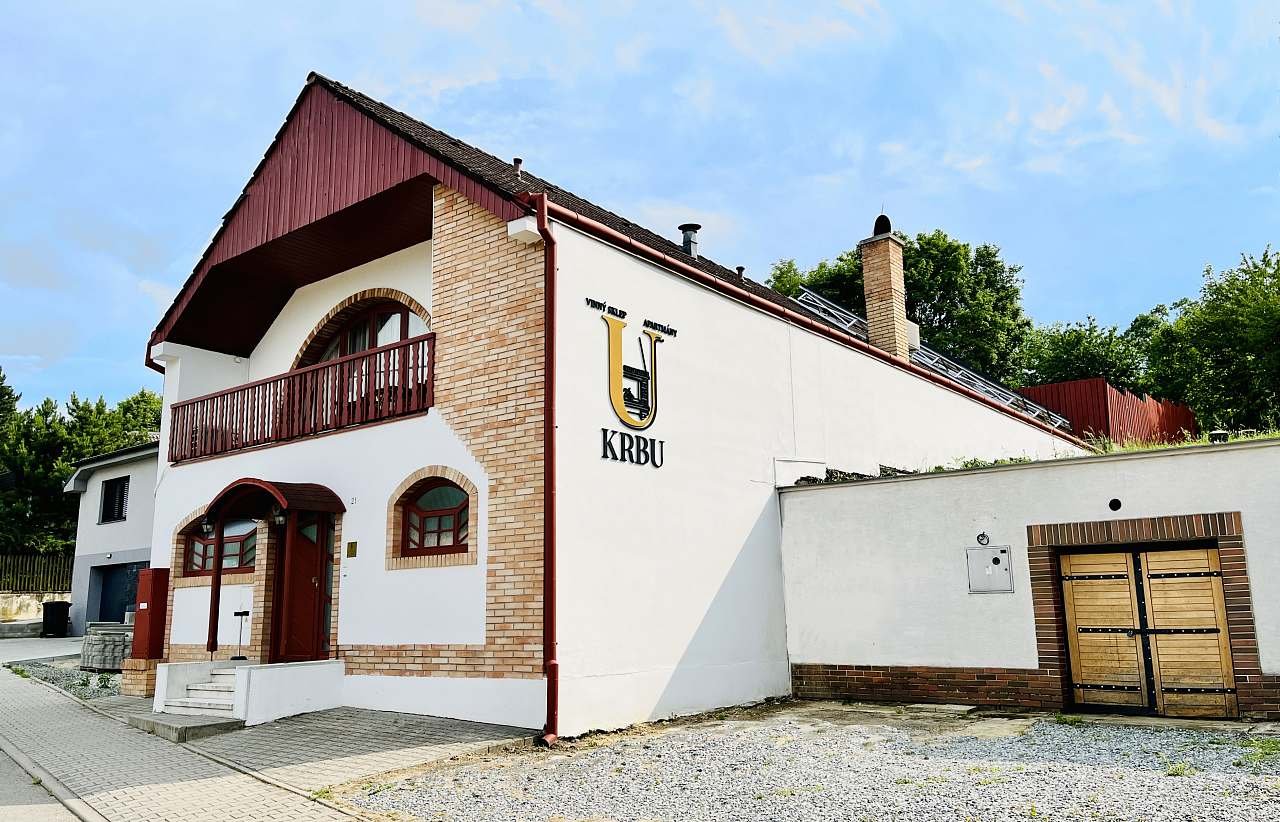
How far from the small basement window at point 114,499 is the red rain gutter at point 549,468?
822 inches

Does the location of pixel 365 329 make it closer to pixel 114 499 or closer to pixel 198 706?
pixel 198 706

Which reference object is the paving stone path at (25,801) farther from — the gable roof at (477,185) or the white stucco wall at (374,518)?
the gable roof at (477,185)

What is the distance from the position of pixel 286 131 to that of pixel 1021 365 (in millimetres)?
30904

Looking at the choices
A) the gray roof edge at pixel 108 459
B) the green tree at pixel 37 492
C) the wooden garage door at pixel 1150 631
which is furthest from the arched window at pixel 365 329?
the green tree at pixel 37 492

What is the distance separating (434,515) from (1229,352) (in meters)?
30.6

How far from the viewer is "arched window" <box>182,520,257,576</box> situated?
13805 mm

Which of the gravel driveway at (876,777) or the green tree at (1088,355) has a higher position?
the green tree at (1088,355)

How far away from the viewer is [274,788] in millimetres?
7949

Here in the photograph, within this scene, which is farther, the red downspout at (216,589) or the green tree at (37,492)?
the green tree at (37,492)

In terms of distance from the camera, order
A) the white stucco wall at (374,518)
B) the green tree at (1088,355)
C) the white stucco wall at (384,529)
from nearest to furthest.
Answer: the white stucco wall at (374,518) < the white stucco wall at (384,529) < the green tree at (1088,355)

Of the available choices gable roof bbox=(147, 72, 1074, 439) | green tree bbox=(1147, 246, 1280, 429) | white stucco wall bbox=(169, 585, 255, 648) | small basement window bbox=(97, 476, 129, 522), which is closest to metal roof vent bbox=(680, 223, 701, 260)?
gable roof bbox=(147, 72, 1074, 439)

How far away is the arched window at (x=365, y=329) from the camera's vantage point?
541 inches

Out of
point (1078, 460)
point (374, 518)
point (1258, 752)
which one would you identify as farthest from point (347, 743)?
point (1078, 460)

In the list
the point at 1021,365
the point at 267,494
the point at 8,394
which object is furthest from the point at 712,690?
the point at 8,394
